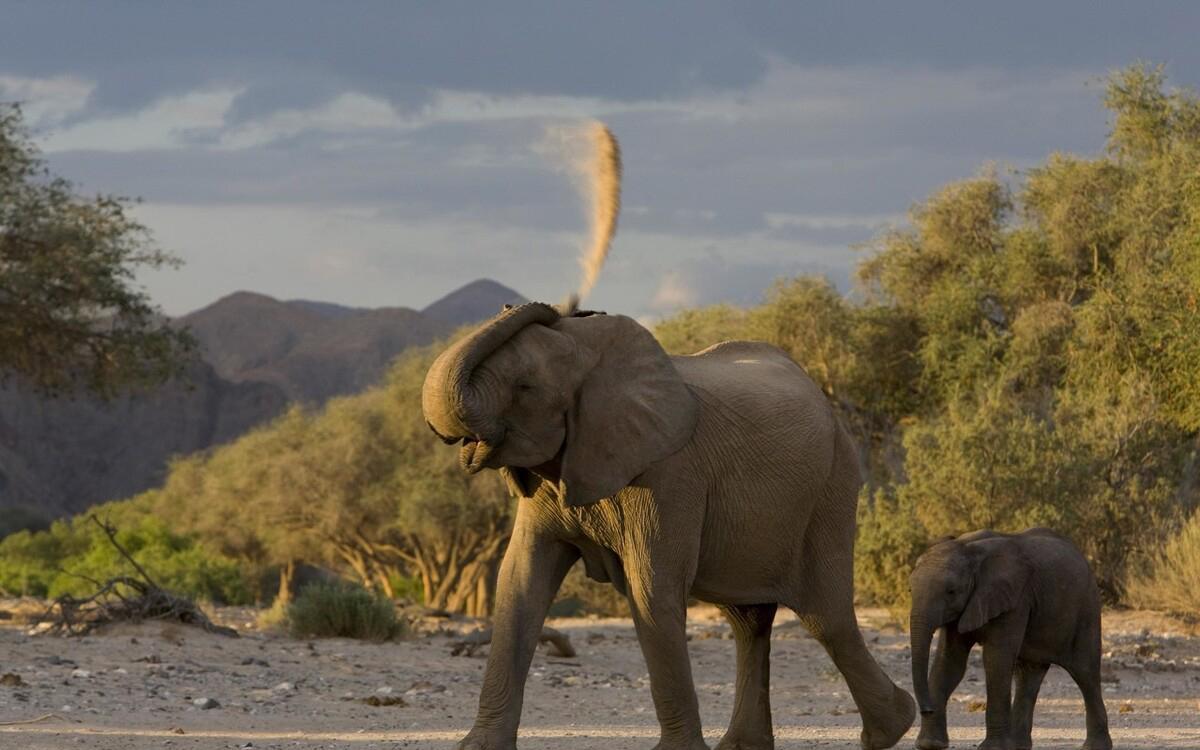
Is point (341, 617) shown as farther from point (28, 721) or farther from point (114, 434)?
point (114, 434)

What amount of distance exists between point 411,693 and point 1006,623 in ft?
17.2

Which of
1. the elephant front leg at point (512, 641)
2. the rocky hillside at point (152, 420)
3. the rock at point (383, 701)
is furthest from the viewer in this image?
the rocky hillside at point (152, 420)

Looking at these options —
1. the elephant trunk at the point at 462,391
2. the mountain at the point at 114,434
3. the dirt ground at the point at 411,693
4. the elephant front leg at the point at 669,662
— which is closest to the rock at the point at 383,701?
the dirt ground at the point at 411,693

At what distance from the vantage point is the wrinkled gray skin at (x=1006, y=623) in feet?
29.2

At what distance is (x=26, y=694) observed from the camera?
11195mm

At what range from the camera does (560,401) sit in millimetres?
6875

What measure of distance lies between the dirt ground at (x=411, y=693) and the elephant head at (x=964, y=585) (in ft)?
3.50

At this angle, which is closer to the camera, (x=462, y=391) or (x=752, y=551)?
(x=462, y=391)

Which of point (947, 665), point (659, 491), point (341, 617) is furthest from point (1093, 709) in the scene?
point (341, 617)

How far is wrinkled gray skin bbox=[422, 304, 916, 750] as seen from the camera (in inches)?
267

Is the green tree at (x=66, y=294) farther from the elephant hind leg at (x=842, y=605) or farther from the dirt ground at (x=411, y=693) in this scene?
the elephant hind leg at (x=842, y=605)

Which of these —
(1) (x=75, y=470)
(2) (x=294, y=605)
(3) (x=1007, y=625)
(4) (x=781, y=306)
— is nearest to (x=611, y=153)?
(3) (x=1007, y=625)

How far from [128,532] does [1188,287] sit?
21.4 m

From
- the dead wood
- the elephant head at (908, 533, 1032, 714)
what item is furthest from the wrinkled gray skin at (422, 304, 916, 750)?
the dead wood
